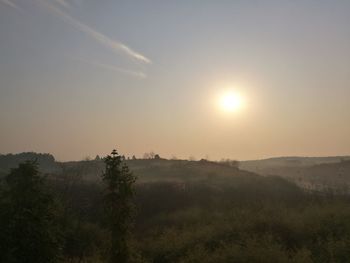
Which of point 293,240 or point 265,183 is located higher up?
point 265,183

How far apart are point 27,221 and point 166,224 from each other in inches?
919

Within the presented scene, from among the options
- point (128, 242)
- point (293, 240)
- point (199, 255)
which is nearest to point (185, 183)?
point (293, 240)

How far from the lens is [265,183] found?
5741cm

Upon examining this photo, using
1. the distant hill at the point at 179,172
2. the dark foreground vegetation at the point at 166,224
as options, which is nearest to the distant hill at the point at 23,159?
the distant hill at the point at 179,172

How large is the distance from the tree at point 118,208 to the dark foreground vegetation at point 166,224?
0.04 m

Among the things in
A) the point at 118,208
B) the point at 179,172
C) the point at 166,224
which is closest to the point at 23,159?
the point at 179,172

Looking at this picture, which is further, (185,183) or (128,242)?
(185,183)

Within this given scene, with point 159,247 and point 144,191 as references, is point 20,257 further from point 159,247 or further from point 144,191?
point 144,191

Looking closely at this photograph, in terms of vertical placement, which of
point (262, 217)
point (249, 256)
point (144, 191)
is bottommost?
point (249, 256)

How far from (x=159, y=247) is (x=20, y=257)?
11527 mm

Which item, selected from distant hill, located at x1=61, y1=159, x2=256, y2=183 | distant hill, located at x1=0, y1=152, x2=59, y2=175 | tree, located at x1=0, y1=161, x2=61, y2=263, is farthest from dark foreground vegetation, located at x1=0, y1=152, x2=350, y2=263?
distant hill, located at x1=0, y1=152, x2=59, y2=175

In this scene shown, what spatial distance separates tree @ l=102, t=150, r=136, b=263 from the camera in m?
17.9

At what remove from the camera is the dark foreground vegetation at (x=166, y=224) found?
16531 mm

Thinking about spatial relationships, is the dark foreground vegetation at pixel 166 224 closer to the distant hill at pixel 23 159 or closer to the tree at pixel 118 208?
the tree at pixel 118 208
